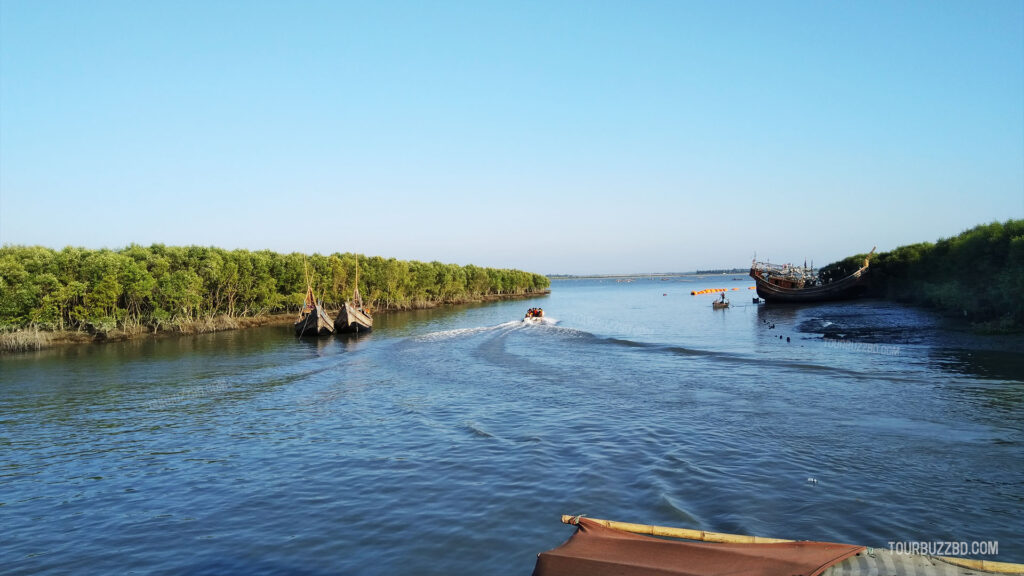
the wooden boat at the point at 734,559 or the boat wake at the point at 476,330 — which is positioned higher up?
the wooden boat at the point at 734,559

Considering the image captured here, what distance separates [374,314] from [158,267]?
4035 cm

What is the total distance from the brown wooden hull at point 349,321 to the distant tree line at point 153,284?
9364 millimetres

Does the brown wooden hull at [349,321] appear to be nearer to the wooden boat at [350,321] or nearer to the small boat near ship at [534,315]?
the wooden boat at [350,321]

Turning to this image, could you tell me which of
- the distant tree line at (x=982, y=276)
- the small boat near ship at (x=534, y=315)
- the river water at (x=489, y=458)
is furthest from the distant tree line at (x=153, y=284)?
the distant tree line at (x=982, y=276)

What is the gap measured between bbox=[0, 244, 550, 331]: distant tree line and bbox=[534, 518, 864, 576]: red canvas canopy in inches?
2374

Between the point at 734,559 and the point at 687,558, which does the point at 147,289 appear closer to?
the point at 687,558

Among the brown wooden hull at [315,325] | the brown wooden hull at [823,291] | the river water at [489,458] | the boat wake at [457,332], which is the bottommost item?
the river water at [489,458]

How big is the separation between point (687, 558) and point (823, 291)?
291 ft

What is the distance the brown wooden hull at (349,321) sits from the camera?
61.7m

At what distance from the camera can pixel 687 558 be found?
7.00m

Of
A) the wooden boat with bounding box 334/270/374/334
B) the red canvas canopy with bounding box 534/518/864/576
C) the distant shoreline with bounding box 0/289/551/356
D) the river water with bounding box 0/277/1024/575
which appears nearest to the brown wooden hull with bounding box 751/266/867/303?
the river water with bounding box 0/277/1024/575

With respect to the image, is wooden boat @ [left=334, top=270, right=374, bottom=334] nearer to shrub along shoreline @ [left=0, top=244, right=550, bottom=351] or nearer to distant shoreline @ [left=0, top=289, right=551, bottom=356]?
shrub along shoreline @ [left=0, top=244, right=550, bottom=351]

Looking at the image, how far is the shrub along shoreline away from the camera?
165ft

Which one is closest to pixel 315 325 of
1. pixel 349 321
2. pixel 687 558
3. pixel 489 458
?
pixel 349 321
